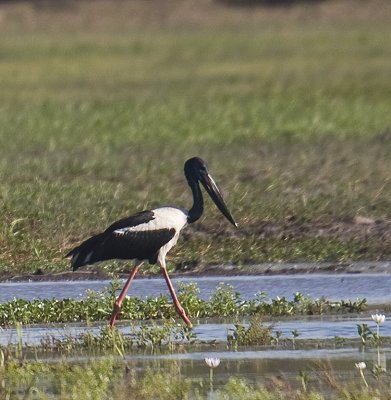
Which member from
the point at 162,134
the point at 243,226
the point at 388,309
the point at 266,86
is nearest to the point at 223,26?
the point at 266,86

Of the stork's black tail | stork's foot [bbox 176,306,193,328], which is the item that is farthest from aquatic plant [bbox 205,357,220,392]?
the stork's black tail

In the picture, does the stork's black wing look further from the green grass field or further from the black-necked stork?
the green grass field

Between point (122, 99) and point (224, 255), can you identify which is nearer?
point (224, 255)

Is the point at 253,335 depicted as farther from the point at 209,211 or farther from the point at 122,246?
the point at 209,211

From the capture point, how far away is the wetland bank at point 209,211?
798cm

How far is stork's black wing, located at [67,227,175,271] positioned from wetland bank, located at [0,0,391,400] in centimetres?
27

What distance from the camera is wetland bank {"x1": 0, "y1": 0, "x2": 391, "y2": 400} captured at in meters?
7.98

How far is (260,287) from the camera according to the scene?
1123 centimetres

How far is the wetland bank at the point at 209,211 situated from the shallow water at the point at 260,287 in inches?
1.8

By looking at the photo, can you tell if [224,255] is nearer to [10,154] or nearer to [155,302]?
[155,302]

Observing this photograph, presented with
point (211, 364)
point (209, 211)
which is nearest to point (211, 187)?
point (209, 211)

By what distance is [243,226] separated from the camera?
1297cm

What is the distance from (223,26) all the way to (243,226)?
33289 millimetres

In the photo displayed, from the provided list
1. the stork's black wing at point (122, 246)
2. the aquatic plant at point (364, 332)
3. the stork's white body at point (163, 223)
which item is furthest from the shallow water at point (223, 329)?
the stork's white body at point (163, 223)
